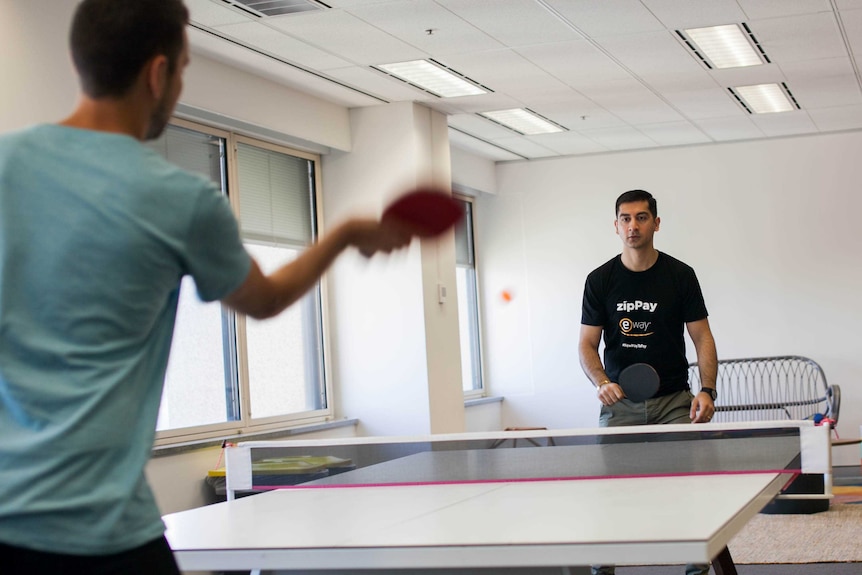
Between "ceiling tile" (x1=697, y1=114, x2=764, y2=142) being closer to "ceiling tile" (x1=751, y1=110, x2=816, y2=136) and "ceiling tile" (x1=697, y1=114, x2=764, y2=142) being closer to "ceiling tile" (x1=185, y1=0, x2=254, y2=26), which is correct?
"ceiling tile" (x1=751, y1=110, x2=816, y2=136)

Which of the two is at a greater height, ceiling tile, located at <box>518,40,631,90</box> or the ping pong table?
ceiling tile, located at <box>518,40,631,90</box>

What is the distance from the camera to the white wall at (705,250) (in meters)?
10.1

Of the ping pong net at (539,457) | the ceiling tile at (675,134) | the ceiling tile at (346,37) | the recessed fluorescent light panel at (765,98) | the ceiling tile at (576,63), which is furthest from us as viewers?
the ceiling tile at (675,134)

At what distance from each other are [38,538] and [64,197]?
39 cm

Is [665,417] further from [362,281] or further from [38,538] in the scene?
[362,281]

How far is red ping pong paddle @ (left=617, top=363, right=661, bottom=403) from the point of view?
4.00 meters

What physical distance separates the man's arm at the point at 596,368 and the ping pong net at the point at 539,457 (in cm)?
42

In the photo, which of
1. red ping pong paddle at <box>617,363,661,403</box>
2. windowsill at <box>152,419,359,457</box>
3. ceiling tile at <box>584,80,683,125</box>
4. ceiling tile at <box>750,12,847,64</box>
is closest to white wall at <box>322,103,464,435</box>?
windowsill at <box>152,419,359,457</box>

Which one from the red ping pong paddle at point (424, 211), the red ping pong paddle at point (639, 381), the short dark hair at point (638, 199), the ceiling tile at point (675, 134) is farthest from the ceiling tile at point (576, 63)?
the red ping pong paddle at point (424, 211)

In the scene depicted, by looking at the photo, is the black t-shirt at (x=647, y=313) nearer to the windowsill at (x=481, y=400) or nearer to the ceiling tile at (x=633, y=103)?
the ceiling tile at (x=633, y=103)

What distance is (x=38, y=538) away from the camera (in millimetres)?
1268

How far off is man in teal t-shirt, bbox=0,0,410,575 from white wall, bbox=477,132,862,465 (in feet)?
31.0

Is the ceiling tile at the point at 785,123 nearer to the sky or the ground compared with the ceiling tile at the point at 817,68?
nearer to the ground

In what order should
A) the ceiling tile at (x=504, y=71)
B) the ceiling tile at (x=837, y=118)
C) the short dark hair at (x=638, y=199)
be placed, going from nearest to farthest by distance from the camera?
1. the short dark hair at (x=638, y=199)
2. the ceiling tile at (x=504, y=71)
3. the ceiling tile at (x=837, y=118)
